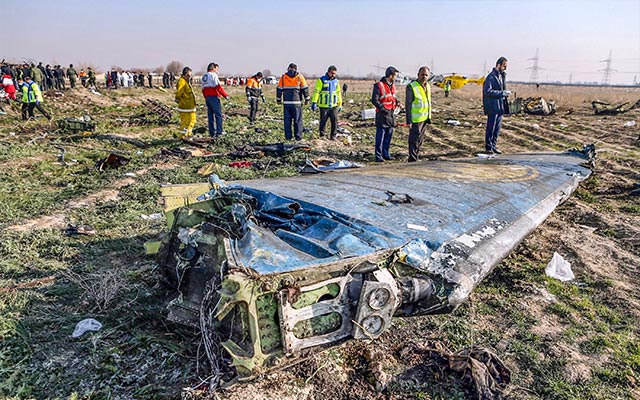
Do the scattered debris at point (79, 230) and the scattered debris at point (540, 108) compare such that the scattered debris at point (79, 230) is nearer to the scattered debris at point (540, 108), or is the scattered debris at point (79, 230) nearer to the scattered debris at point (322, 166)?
the scattered debris at point (322, 166)

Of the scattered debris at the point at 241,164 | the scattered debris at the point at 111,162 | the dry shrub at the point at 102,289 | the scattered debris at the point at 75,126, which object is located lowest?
the dry shrub at the point at 102,289

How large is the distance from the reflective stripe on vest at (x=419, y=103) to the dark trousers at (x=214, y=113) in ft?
15.2

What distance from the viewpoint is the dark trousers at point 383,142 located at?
871 cm

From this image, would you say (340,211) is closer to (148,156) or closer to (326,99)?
(148,156)

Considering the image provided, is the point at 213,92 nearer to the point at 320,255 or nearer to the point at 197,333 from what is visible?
the point at 197,333

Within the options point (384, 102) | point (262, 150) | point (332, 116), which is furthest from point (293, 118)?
point (384, 102)

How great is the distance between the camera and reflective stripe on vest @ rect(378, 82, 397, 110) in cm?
838

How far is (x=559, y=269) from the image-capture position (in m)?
4.22

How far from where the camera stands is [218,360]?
2.63 meters

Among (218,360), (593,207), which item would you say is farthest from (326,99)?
(218,360)

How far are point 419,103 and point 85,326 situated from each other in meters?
6.59

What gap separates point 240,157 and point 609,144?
949cm

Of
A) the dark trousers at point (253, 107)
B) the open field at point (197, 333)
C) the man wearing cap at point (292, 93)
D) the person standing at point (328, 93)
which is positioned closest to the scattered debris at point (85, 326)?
the open field at point (197, 333)

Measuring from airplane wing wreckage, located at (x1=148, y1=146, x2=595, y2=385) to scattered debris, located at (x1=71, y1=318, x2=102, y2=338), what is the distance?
0.62 meters
